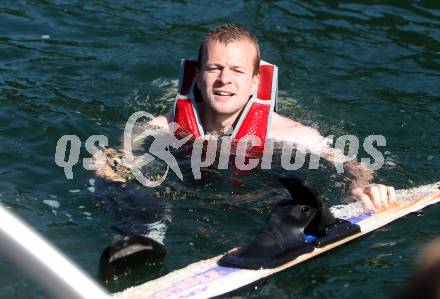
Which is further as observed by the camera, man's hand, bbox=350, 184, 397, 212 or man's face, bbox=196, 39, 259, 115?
man's face, bbox=196, 39, 259, 115

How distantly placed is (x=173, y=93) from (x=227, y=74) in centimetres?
162

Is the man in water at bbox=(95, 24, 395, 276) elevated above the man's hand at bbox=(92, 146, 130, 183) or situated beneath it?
elevated above

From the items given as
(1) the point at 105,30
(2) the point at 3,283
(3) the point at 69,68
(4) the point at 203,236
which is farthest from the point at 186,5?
(2) the point at 3,283

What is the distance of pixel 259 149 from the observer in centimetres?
594

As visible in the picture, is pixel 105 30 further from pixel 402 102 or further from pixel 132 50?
pixel 402 102

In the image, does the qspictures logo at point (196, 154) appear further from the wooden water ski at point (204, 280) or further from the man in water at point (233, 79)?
the wooden water ski at point (204, 280)

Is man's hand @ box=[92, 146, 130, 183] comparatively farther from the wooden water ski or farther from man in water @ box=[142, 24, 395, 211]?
the wooden water ski

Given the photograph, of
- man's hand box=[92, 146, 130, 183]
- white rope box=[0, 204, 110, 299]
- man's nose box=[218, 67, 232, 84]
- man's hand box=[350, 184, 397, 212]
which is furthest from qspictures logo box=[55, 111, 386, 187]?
white rope box=[0, 204, 110, 299]

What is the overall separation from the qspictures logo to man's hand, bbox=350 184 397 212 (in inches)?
26.2

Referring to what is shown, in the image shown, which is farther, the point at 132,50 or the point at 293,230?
the point at 132,50

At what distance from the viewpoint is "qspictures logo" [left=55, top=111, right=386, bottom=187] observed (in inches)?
222

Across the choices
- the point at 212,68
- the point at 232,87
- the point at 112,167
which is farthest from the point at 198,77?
the point at 112,167

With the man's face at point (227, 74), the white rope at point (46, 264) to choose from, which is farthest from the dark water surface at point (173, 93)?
the white rope at point (46, 264)

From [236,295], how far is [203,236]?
74cm
